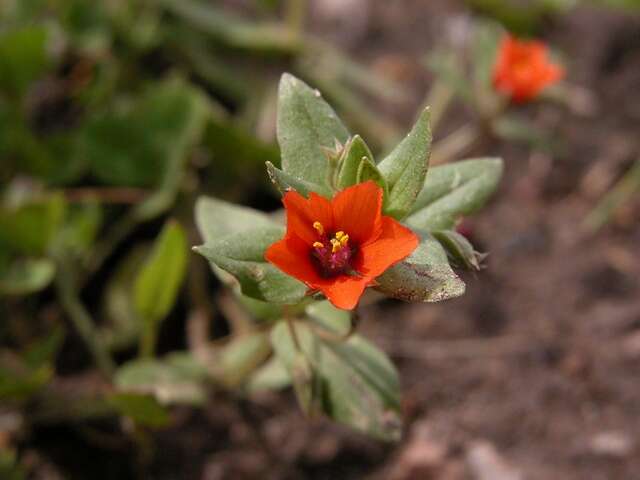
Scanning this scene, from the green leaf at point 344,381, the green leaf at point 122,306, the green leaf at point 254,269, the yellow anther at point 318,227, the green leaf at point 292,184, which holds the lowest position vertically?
the green leaf at point 122,306

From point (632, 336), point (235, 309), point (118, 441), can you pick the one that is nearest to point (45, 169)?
point (235, 309)

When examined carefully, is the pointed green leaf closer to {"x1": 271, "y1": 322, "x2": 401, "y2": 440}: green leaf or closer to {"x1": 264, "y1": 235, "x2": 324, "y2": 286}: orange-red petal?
{"x1": 264, "y1": 235, "x2": 324, "y2": 286}: orange-red petal

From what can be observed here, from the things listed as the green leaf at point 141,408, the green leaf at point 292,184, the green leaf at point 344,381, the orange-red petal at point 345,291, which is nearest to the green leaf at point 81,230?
the green leaf at point 141,408

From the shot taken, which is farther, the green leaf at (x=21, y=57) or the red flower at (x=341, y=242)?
the green leaf at (x=21, y=57)

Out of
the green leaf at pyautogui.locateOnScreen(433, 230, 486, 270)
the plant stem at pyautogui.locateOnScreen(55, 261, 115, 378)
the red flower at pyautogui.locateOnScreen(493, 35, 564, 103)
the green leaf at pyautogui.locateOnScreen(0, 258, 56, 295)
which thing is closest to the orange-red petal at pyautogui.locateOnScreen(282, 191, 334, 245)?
Result: the green leaf at pyautogui.locateOnScreen(433, 230, 486, 270)

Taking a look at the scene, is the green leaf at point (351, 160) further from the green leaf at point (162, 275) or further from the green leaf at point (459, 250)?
the green leaf at point (162, 275)

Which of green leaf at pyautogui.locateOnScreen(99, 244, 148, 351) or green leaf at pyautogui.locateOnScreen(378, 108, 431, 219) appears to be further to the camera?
green leaf at pyautogui.locateOnScreen(99, 244, 148, 351)
